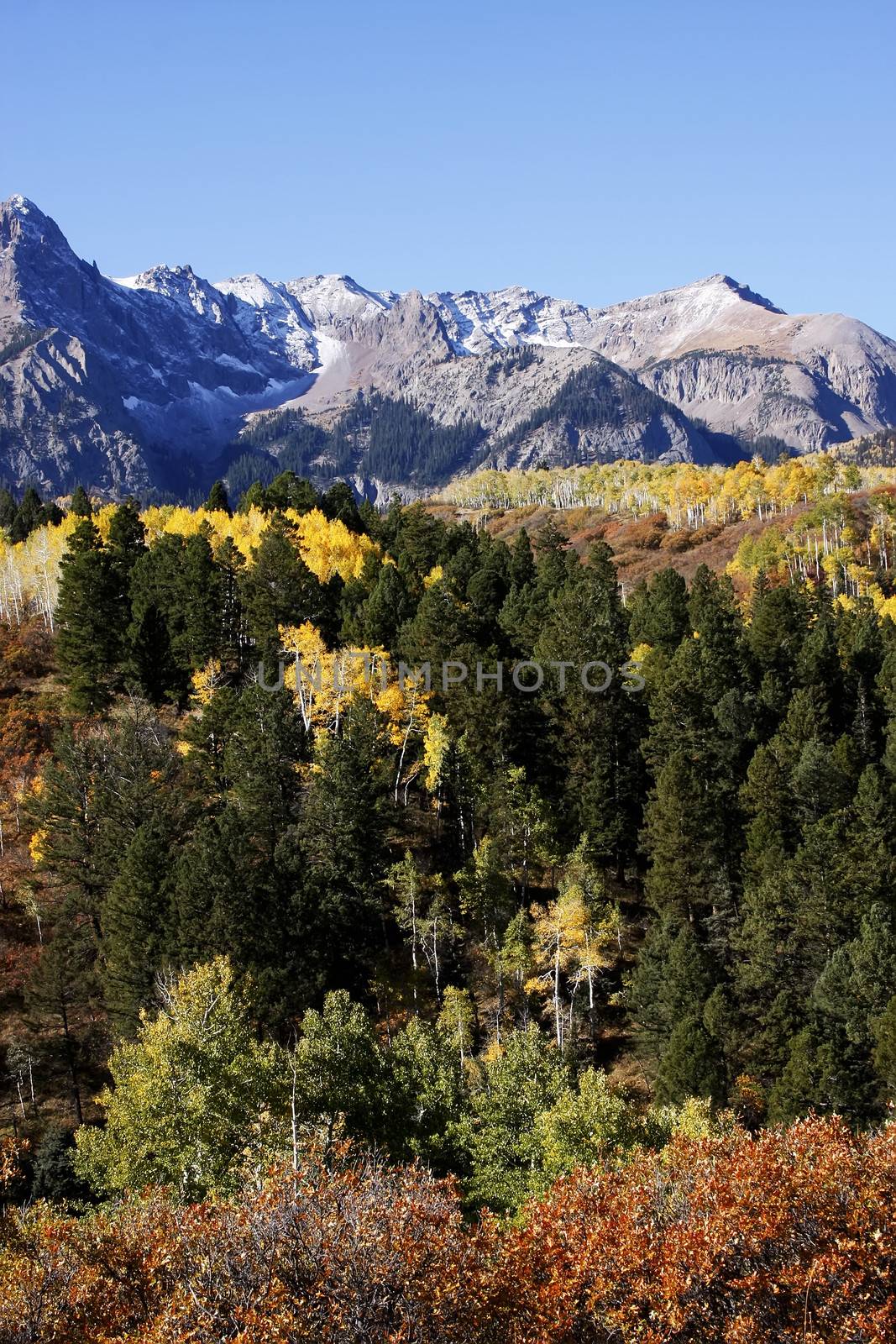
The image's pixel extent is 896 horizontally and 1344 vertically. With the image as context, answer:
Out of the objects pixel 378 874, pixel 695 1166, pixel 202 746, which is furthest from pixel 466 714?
pixel 695 1166

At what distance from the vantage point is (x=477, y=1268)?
1686 cm

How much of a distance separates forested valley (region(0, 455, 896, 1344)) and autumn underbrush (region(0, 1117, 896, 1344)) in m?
0.08

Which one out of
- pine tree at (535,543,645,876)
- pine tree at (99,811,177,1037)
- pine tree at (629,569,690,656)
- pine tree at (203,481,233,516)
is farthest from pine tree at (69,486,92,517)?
pine tree at (99,811,177,1037)

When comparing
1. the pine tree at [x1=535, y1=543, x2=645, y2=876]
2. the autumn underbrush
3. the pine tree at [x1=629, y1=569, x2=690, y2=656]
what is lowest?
the autumn underbrush

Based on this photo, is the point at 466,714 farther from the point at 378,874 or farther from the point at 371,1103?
the point at 371,1103

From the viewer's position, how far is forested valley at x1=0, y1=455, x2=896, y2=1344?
1727cm

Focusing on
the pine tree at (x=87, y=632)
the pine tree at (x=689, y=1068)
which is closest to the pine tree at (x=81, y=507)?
the pine tree at (x=87, y=632)

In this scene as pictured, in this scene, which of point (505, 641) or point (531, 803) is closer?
point (531, 803)

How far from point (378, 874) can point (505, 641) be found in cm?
2191

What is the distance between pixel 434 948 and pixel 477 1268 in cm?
3313

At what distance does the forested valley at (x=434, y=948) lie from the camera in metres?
17.3

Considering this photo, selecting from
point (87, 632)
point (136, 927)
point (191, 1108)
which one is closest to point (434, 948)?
point (136, 927)

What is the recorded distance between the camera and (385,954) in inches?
2069

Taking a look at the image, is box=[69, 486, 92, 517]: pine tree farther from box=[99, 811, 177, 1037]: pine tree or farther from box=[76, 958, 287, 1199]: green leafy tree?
box=[76, 958, 287, 1199]: green leafy tree
